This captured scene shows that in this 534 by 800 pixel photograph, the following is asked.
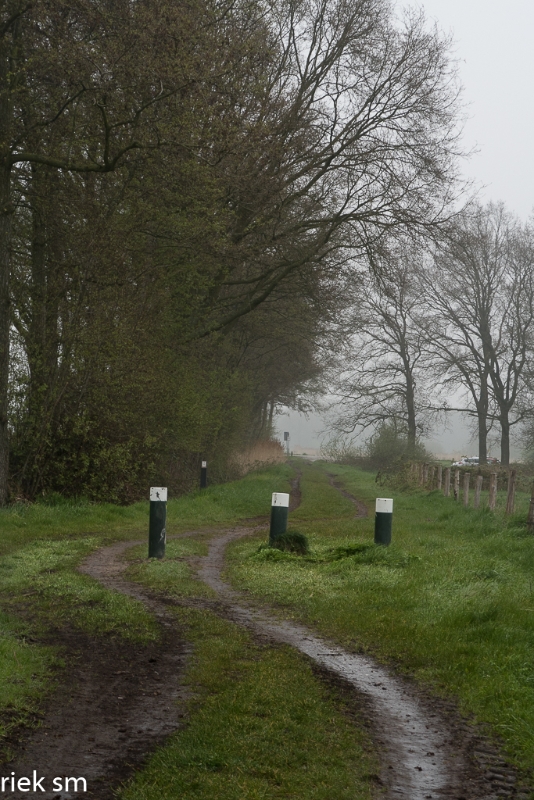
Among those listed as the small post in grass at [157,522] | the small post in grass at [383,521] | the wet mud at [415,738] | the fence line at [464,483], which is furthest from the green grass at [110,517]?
the wet mud at [415,738]

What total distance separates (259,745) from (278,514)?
27.3 feet

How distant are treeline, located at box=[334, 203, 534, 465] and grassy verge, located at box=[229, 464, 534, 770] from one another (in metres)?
29.0

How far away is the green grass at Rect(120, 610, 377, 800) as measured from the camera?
424 cm

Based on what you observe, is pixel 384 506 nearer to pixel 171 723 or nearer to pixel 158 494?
pixel 158 494

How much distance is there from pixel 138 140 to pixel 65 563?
8.43m

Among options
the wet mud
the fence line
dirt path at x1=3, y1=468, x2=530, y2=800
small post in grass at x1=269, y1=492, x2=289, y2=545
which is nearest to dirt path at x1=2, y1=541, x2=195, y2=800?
dirt path at x1=3, y1=468, x2=530, y2=800

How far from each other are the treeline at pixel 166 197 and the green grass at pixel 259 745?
1108 centimetres

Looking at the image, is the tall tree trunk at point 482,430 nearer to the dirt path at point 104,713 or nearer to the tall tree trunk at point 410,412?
the tall tree trunk at point 410,412

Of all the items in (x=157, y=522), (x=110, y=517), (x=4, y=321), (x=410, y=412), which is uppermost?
(x=410, y=412)

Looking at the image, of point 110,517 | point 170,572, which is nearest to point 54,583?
point 170,572

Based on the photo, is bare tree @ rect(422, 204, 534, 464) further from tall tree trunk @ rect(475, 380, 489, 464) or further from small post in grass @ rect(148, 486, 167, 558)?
small post in grass @ rect(148, 486, 167, 558)

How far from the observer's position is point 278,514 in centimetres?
1312

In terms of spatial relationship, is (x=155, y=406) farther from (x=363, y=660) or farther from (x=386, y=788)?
(x=386, y=788)

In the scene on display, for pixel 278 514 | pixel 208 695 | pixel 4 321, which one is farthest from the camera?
pixel 4 321
